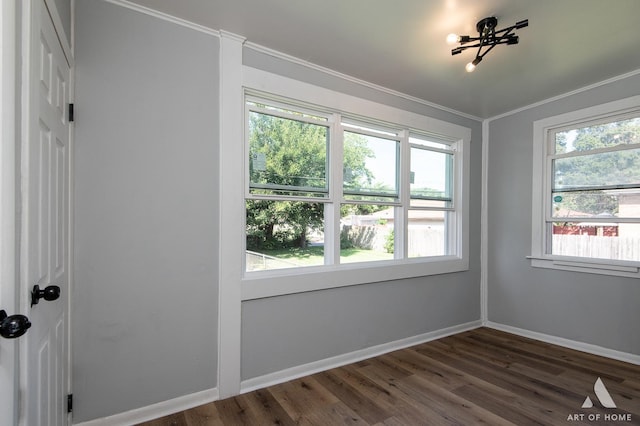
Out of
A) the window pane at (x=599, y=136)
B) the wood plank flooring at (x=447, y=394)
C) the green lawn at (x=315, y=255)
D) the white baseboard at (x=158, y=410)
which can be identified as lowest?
the wood plank flooring at (x=447, y=394)

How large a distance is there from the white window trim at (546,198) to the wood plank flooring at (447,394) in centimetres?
87

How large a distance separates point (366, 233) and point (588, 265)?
2285 mm

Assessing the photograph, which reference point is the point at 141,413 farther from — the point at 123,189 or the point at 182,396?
the point at 123,189

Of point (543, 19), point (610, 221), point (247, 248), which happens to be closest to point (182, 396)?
point (247, 248)

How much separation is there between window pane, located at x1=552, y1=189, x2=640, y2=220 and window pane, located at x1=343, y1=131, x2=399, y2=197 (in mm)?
1858

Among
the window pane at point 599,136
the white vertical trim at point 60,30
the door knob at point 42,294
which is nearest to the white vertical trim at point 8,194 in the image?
the door knob at point 42,294

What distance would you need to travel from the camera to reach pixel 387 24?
209 cm

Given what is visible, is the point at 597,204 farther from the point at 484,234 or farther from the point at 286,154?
the point at 286,154

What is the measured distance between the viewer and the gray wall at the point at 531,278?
2865 millimetres

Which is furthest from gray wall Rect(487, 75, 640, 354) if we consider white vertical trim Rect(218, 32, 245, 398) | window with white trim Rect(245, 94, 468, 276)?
white vertical trim Rect(218, 32, 245, 398)

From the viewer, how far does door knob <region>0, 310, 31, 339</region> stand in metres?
0.83

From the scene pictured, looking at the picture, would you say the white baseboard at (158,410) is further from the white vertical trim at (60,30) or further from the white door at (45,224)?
the white vertical trim at (60,30)

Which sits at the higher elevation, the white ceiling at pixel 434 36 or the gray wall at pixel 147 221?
the white ceiling at pixel 434 36

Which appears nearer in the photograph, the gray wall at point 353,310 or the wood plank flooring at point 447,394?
the wood plank flooring at point 447,394
